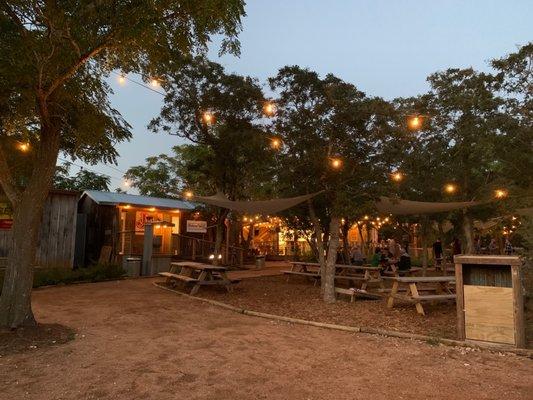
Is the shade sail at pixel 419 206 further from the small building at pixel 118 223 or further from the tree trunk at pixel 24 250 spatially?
the small building at pixel 118 223

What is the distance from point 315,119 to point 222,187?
6.45m

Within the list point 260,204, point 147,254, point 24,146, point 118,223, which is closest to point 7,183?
point 24,146

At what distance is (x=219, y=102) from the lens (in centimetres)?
1172

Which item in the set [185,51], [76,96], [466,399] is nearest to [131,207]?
[76,96]

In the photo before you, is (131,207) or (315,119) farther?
(131,207)

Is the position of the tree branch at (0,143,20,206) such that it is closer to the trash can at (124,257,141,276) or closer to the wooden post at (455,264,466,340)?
the wooden post at (455,264,466,340)

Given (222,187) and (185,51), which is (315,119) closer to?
(185,51)

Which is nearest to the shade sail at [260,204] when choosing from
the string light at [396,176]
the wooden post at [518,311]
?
the string light at [396,176]

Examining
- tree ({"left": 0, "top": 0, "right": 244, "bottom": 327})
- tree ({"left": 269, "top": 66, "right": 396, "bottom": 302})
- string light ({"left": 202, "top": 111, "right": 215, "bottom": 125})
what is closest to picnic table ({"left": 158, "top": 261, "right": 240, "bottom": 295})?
tree ({"left": 269, "top": 66, "right": 396, "bottom": 302})

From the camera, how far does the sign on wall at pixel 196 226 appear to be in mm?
17688

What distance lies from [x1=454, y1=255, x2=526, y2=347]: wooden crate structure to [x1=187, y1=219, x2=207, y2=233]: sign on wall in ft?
44.7

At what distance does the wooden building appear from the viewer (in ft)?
41.8

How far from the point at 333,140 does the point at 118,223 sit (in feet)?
33.0

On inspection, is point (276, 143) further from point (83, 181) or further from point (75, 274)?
point (83, 181)
